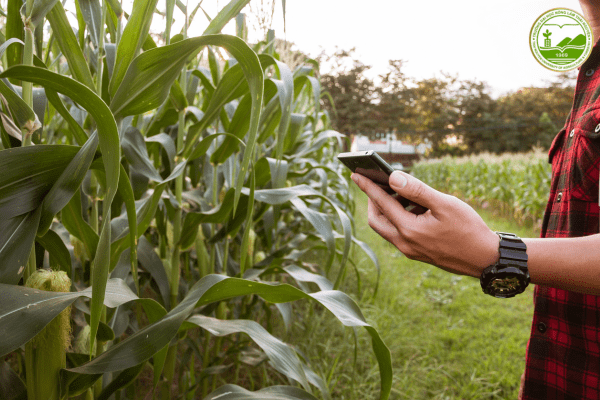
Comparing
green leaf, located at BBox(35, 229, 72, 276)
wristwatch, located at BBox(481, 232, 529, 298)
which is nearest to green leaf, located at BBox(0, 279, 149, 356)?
green leaf, located at BBox(35, 229, 72, 276)

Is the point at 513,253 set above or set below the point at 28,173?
below

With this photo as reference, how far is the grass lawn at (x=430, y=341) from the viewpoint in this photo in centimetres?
150

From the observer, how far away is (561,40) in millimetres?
747

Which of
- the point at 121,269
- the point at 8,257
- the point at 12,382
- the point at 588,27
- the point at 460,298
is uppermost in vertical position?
the point at 588,27

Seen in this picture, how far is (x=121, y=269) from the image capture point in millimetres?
760

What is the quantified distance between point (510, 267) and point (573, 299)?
329 mm

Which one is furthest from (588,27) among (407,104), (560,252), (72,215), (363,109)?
(407,104)

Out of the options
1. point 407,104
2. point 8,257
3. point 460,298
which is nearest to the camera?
point 8,257

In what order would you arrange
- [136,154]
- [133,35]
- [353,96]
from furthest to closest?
[353,96], [136,154], [133,35]

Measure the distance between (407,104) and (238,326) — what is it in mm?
25201

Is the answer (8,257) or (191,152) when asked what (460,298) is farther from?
(8,257)

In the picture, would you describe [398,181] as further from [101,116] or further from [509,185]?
[509,185]

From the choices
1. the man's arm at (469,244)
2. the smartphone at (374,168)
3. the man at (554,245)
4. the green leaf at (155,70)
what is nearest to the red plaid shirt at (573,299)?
the man at (554,245)

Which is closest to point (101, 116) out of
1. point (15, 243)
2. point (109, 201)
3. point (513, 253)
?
point (109, 201)
